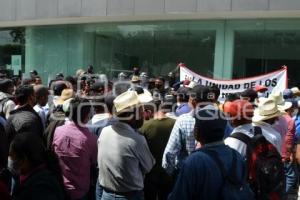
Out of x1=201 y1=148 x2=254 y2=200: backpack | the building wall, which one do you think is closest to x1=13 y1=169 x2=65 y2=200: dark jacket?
x1=201 y1=148 x2=254 y2=200: backpack

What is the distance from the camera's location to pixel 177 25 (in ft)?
65.3

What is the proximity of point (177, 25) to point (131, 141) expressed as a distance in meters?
15.5

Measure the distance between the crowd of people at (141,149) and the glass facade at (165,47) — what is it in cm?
1098

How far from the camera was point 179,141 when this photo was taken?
5.80 m

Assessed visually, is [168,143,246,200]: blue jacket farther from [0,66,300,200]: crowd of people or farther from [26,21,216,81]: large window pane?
[26,21,216,81]: large window pane

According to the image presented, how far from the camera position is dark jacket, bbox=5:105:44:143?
5.76 m

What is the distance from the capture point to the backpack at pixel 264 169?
4.50 m

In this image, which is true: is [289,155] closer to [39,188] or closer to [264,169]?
[264,169]

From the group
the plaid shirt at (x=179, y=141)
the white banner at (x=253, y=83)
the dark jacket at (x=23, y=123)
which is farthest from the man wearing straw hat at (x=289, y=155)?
the dark jacket at (x=23, y=123)

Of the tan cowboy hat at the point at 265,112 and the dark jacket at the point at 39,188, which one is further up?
the tan cowboy hat at the point at 265,112

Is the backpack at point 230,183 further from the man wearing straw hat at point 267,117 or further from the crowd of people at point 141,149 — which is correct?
the man wearing straw hat at point 267,117

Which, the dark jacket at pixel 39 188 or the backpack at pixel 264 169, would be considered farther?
the backpack at pixel 264 169

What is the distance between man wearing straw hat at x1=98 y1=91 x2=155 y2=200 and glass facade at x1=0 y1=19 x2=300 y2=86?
555 inches

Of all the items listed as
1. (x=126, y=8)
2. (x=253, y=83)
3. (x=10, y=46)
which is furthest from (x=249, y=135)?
(x=10, y=46)
